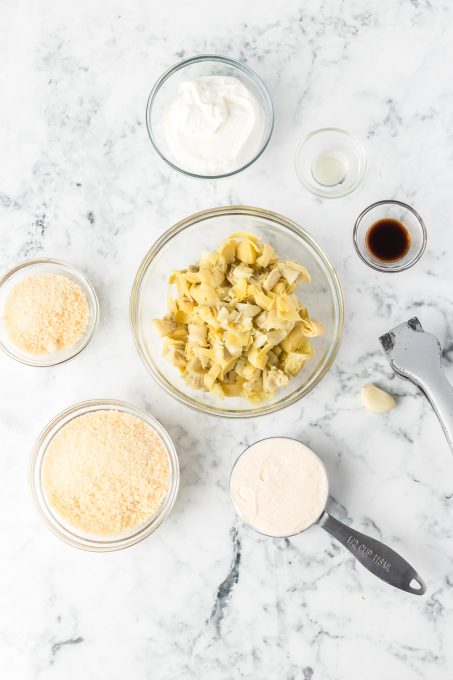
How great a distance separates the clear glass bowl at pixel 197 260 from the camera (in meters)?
2.07

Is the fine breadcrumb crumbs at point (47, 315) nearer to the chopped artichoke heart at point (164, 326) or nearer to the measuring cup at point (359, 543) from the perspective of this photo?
the chopped artichoke heart at point (164, 326)

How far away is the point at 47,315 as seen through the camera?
2121 mm

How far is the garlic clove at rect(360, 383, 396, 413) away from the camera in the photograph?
6.93 feet

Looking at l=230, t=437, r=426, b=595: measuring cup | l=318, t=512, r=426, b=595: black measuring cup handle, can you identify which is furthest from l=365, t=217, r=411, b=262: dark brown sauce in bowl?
l=318, t=512, r=426, b=595: black measuring cup handle

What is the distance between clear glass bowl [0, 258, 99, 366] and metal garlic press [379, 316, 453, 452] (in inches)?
35.7

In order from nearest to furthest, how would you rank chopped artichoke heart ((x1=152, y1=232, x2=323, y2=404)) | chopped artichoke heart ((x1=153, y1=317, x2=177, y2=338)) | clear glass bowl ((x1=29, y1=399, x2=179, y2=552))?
1. chopped artichoke heart ((x1=152, y1=232, x2=323, y2=404))
2. chopped artichoke heart ((x1=153, y1=317, x2=177, y2=338))
3. clear glass bowl ((x1=29, y1=399, x2=179, y2=552))

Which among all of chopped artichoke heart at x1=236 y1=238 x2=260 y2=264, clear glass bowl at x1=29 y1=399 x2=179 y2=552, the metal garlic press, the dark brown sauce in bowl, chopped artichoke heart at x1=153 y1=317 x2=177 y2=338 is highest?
the dark brown sauce in bowl

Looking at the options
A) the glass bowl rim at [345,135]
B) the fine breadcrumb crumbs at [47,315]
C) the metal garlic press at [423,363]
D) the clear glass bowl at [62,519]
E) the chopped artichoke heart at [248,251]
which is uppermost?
the glass bowl rim at [345,135]

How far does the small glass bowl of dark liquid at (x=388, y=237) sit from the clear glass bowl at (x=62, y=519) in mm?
847

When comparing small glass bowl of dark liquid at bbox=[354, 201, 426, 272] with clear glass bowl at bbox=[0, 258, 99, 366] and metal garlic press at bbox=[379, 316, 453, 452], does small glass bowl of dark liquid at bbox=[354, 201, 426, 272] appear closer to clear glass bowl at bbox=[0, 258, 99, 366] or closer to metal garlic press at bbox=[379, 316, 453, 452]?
metal garlic press at bbox=[379, 316, 453, 452]

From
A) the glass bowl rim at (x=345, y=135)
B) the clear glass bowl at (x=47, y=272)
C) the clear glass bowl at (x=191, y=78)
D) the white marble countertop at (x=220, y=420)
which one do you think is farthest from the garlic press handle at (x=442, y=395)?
the clear glass bowl at (x=47, y=272)

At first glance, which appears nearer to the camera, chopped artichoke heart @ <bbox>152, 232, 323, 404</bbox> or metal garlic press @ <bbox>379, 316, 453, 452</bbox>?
chopped artichoke heart @ <bbox>152, 232, 323, 404</bbox>

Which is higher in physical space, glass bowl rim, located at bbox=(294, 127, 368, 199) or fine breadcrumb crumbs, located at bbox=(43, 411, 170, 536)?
glass bowl rim, located at bbox=(294, 127, 368, 199)

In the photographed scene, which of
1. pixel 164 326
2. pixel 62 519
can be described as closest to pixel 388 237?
pixel 164 326
